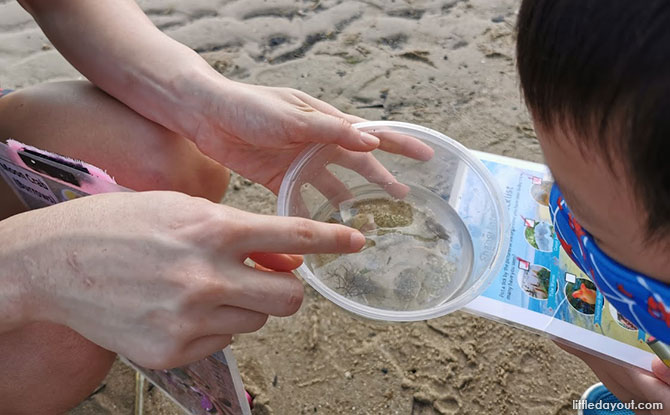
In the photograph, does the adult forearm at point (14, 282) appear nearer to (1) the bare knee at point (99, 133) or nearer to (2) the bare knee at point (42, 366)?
(2) the bare knee at point (42, 366)

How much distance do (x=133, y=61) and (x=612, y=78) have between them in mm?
918

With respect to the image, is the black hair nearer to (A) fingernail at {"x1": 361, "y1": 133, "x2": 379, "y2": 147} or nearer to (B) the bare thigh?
(A) fingernail at {"x1": 361, "y1": 133, "x2": 379, "y2": 147}

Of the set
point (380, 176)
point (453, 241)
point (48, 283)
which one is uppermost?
point (48, 283)

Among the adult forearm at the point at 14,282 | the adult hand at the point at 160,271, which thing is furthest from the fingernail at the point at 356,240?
the adult forearm at the point at 14,282

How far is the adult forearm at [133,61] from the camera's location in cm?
111

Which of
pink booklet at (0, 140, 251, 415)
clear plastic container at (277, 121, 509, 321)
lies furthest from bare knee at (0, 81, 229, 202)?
clear plastic container at (277, 121, 509, 321)

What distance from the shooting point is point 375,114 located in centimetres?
171

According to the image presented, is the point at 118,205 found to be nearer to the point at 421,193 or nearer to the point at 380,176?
the point at 380,176

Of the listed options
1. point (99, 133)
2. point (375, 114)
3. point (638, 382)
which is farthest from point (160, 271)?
point (375, 114)

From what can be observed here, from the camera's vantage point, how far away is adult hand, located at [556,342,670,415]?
868 mm

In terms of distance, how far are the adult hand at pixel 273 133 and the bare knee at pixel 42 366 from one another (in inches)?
17.9

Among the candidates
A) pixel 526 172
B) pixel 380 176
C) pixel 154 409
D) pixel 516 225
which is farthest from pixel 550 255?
pixel 154 409

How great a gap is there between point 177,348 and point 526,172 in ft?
2.98

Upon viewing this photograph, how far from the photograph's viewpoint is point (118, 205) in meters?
0.78
